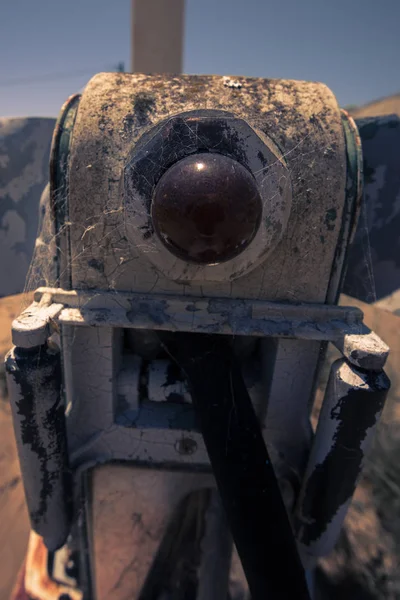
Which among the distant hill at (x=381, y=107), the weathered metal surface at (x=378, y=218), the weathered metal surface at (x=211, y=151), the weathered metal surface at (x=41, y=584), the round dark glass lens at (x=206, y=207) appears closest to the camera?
the round dark glass lens at (x=206, y=207)

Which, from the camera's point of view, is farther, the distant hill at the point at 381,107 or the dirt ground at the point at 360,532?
the distant hill at the point at 381,107

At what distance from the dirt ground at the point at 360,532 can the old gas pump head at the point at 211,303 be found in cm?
97

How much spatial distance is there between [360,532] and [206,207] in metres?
2.46

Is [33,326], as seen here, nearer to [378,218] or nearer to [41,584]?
[378,218]

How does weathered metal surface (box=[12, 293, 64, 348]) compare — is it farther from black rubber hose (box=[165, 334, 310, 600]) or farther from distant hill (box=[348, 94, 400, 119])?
distant hill (box=[348, 94, 400, 119])

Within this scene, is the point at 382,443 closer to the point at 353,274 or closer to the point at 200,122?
the point at 353,274

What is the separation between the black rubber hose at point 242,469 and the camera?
88cm

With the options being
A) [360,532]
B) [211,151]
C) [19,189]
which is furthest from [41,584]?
[211,151]

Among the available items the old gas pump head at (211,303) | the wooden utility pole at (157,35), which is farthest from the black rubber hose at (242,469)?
the wooden utility pole at (157,35)

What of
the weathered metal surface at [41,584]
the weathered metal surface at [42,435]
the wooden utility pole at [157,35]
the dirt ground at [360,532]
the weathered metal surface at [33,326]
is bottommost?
the dirt ground at [360,532]

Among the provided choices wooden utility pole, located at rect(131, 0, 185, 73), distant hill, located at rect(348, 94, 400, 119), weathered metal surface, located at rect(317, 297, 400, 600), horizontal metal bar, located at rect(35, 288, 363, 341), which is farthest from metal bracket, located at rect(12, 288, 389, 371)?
distant hill, located at rect(348, 94, 400, 119)

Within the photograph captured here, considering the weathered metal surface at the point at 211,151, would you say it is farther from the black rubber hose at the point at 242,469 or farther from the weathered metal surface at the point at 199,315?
the black rubber hose at the point at 242,469

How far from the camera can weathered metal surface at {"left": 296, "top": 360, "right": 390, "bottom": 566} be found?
3.09ft

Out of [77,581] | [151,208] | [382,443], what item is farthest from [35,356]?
[382,443]
